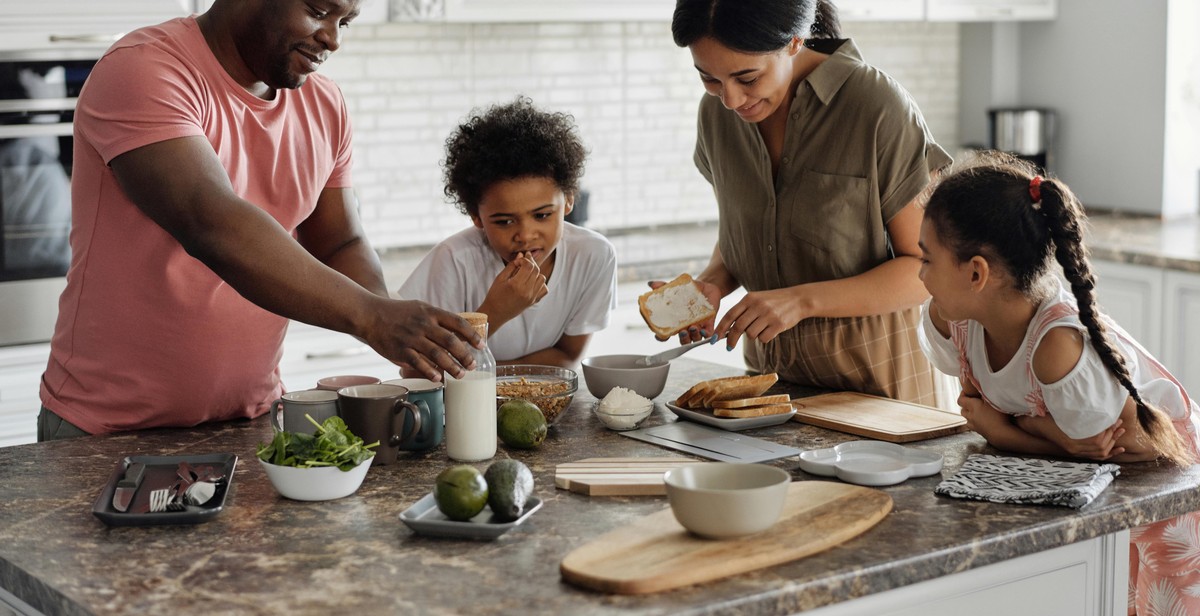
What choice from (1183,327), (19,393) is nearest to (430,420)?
(19,393)

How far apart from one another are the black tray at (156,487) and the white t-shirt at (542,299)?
74cm

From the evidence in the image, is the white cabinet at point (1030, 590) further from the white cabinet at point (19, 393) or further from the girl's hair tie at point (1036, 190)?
the white cabinet at point (19, 393)

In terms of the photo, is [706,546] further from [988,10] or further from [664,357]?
[988,10]

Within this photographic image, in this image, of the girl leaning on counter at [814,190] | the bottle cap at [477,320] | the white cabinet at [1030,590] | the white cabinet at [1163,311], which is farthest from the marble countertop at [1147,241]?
the bottle cap at [477,320]

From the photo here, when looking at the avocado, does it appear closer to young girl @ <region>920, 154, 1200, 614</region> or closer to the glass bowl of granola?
the glass bowl of granola

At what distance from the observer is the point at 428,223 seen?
418cm

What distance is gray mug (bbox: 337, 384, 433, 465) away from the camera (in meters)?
1.84

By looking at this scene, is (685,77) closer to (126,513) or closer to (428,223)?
(428,223)

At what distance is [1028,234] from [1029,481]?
39 cm

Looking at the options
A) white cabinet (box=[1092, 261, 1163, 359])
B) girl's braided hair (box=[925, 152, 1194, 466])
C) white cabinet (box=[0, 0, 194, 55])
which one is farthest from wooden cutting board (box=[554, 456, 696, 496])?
white cabinet (box=[1092, 261, 1163, 359])

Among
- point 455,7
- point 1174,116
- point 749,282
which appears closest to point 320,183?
point 749,282

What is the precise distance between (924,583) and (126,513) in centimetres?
100

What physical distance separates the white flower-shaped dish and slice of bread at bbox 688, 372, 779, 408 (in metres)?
0.27

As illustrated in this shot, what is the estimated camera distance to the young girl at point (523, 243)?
246 centimetres
